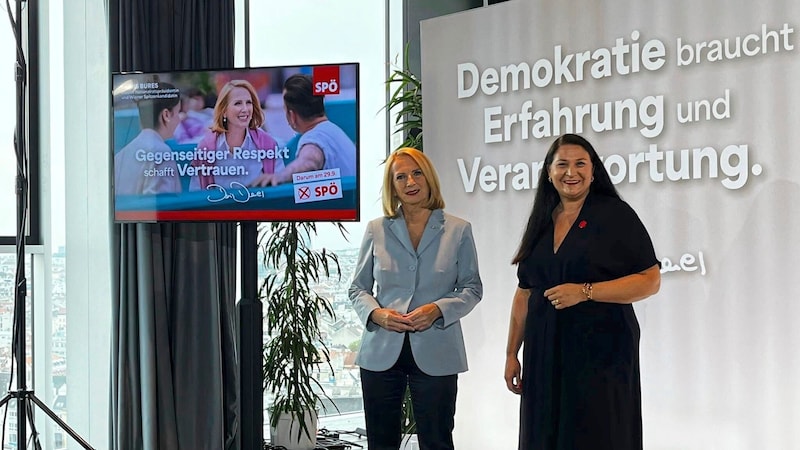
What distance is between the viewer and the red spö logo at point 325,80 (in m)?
3.46

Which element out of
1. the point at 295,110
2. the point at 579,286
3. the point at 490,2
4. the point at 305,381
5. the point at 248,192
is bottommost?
the point at 305,381

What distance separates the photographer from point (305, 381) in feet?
15.0

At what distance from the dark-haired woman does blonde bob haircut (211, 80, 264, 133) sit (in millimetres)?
1243

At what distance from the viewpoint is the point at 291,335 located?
179 inches

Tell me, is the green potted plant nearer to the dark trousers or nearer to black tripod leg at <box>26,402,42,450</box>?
the dark trousers

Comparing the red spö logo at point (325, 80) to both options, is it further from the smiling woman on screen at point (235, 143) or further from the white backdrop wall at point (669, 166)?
the white backdrop wall at point (669, 166)

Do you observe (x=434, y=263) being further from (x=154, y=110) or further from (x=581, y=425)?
(x=154, y=110)

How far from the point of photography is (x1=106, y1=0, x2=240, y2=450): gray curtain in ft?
13.4

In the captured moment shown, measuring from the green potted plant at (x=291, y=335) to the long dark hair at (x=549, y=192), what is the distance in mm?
1758

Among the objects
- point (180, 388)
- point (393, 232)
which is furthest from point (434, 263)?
point (180, 388)

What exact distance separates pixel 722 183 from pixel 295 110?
5.77 ft
